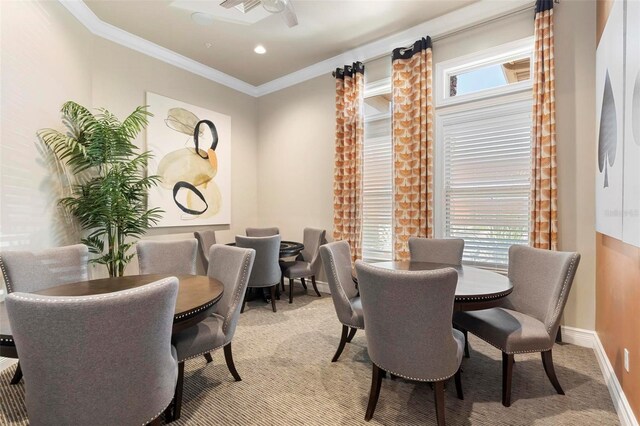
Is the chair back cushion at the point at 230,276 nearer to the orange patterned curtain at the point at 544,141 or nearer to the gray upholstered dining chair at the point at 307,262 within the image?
the gray upholstered dining chair at the point at 307,262

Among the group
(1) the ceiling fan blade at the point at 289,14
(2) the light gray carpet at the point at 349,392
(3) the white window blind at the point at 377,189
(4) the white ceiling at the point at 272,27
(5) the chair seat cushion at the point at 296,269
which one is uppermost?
(4) the white ceiling at the point at 272,27

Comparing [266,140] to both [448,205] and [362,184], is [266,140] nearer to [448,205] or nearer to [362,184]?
[362,184]

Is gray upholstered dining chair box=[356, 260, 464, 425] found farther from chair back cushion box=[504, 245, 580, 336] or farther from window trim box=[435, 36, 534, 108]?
window trim box=[435, 36, 534, 108]

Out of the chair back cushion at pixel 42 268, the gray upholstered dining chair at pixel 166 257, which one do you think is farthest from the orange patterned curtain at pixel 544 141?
the chair back cushion at pixel 42 268

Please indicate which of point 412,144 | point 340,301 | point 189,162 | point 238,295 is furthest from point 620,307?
point 189,162

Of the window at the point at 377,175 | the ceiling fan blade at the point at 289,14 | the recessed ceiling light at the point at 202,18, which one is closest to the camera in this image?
the ceiling fan blade at the point at 289,14

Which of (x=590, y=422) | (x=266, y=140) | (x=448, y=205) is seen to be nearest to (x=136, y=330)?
(x=590, y=422)

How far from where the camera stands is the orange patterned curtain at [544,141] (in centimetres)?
287

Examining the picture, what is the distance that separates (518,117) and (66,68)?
15.8 feet

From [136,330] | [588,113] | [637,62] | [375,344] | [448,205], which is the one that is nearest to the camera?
[136,330]

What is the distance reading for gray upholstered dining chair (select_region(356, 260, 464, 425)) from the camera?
4.87 feet

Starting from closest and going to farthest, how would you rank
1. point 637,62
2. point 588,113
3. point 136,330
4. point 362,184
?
point 136,330 → point 637,62 → point 588,113 → point 362,184

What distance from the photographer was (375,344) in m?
1.71

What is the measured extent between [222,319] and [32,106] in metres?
2.66
